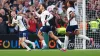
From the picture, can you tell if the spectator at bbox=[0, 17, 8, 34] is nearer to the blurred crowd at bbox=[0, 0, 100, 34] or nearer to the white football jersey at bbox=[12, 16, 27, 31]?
the blurred crowd at bbox=[0, 0, 100, 34]

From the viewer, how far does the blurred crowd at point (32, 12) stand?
1892 cm

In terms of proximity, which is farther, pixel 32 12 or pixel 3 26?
pixel 32 12

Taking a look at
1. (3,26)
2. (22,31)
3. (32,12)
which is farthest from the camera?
(32,12)

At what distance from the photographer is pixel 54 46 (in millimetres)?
18875

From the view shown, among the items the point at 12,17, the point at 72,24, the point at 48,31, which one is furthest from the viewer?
the point at 12,17

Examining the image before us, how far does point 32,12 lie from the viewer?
19.0m

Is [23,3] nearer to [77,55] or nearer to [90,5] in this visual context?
[90,5]

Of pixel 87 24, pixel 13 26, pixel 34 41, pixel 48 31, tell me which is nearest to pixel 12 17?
pixel 13 26

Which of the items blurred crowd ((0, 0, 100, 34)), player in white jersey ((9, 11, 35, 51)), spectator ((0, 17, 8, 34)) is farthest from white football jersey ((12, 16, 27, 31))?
spectator ((0, 17, 8, 34))

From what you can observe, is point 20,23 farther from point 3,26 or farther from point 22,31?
point 3,26

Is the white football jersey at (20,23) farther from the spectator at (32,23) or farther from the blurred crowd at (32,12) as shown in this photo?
the spectator at (32,23)

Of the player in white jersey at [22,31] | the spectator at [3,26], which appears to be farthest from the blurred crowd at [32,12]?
the player in white jersey at [22,31]

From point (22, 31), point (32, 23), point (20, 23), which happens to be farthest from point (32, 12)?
point (22, 31)

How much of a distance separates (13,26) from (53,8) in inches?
86.5
